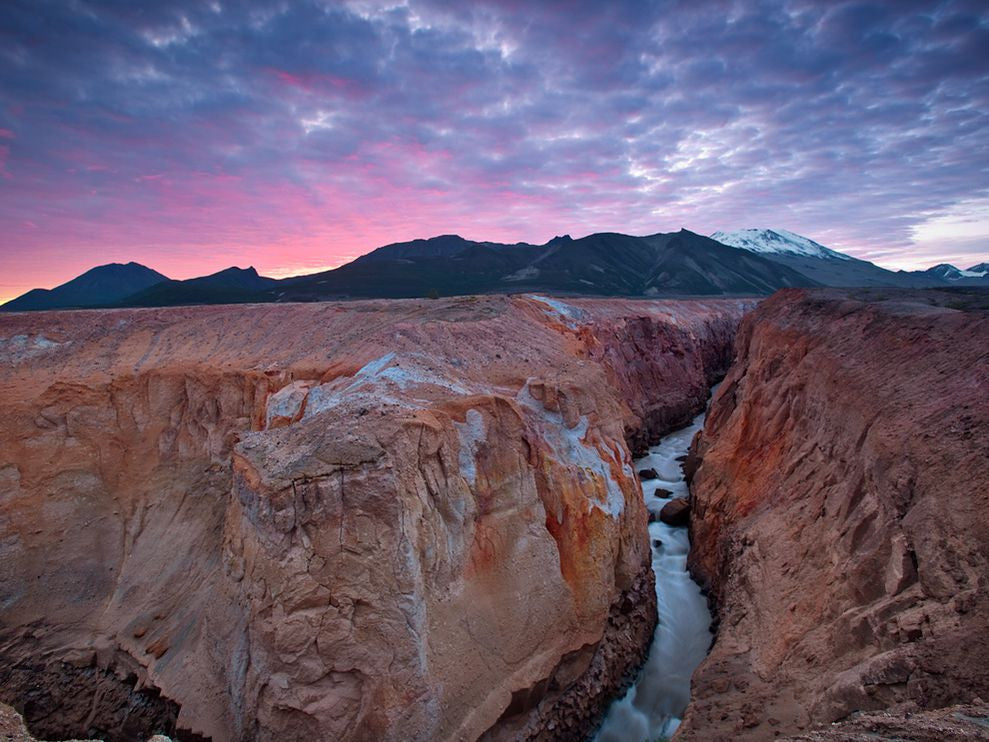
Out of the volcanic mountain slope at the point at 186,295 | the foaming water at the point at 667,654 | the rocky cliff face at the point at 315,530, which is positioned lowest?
the foaming water at the point at 667,654

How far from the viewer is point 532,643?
8734mm

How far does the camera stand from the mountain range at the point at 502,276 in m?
74.8

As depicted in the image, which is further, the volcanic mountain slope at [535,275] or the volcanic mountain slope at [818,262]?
the volcanic mountain slope at [818,262]

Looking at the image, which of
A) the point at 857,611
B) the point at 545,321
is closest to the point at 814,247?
the point at 545,321

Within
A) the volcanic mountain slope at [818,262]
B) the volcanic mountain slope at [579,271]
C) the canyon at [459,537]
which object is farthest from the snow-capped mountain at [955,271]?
the canyon at [459,537]

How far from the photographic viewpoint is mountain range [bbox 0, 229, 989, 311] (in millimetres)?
74812

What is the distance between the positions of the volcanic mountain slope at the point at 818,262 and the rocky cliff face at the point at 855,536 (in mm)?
109686

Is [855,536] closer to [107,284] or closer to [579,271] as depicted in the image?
[579,271]

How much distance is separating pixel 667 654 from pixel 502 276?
8539 centimetres

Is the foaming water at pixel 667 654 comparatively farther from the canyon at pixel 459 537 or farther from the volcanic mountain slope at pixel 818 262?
the volcanic mountain slope at pixel 818 262

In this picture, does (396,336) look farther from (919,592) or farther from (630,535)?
(919,592)

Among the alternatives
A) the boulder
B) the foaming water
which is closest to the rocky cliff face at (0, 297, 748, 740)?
the foaming water

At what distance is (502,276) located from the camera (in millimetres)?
93188

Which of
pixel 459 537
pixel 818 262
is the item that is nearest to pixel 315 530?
pixel 459 537
